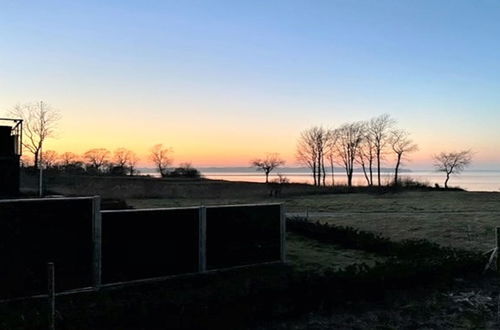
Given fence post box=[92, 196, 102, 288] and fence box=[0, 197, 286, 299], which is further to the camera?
fence post box=[92, 196, 102, 288]

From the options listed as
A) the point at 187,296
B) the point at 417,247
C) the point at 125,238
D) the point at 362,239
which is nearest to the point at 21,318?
the point at 187,296

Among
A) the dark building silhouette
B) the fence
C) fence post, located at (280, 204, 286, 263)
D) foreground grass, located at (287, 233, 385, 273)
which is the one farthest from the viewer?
the dark building silhouette

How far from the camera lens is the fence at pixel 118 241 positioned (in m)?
10.6

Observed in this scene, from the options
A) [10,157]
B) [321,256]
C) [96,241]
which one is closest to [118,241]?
[96,241]

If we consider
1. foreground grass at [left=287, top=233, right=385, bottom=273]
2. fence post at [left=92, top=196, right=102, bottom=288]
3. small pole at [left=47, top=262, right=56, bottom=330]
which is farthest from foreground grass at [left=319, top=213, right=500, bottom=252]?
small pole at [left=47, top=262, right=56, bottom=330]

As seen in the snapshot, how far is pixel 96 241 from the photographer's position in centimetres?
1162

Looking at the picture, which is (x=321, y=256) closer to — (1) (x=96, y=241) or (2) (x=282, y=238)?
(2) (x=282, y=238)

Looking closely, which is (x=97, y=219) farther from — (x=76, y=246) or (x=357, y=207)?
(x=357, y=207)

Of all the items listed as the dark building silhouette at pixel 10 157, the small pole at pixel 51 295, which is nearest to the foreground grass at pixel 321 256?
the small pole at pixel 51 295

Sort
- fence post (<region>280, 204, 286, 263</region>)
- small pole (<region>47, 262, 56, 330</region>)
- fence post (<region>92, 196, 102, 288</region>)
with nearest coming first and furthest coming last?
small pole (<region>47, 262, 56, 330</region>)
fence post (<region>92, 196, 102, 288</region>)
fence post (<region>280, 204, 286, 263</region>)

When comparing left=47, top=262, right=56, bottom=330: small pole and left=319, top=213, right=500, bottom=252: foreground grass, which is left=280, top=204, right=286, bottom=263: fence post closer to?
left=319, top=213, right=500, bottom=252: foreground grass

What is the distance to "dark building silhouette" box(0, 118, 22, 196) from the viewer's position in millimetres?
25438

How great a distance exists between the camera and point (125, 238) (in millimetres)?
12148

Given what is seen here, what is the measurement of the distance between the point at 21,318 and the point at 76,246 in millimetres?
4103
